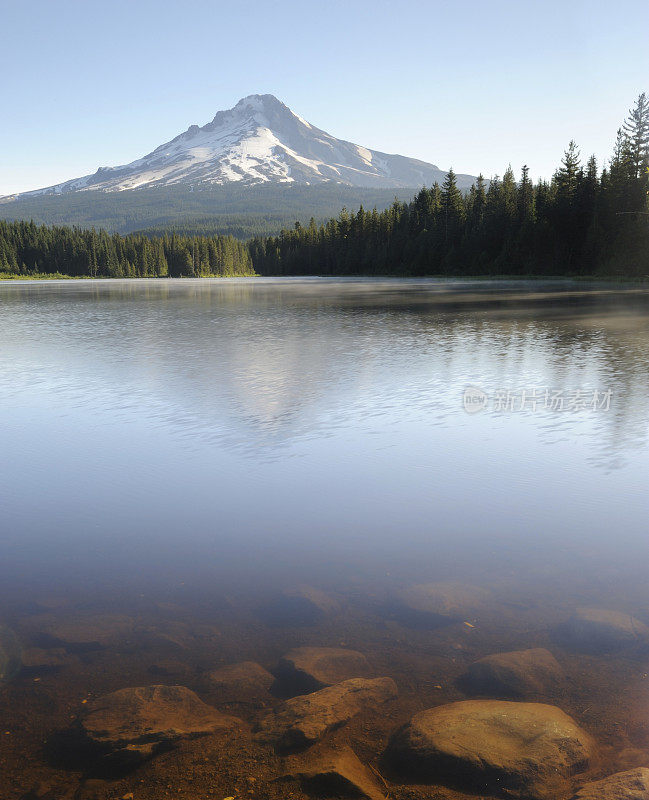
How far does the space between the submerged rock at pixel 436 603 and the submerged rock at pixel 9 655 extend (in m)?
2.99

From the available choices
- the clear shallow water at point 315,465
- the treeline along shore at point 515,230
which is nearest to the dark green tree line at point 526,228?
the treeline along shore at point 515,230

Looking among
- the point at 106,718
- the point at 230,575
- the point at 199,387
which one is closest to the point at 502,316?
the point at 199,387

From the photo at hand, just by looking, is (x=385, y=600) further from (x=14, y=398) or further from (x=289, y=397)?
(x=14, y=398)

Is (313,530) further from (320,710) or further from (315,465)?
(320,710)

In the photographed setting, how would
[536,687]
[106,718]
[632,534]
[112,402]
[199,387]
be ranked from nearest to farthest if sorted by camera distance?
[106,718] < [536,687] < [632,534] < [112,402] < [199,387]

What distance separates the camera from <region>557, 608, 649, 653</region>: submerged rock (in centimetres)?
510

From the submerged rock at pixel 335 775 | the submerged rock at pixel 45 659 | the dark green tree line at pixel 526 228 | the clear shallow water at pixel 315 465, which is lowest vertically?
the submerged rock at pixel 335 775

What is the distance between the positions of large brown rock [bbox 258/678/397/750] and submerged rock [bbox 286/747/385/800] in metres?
0.15

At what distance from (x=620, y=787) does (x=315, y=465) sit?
669 cm

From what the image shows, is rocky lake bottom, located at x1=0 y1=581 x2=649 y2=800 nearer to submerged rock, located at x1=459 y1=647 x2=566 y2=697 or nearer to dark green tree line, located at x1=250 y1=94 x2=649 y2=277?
submerged rock, located at x1=459 y1=647 x2=566 y2=697

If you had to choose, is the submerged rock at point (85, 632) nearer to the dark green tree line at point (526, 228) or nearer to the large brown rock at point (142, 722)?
the large brown rock at point (142, 722)

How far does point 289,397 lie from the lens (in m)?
14.8

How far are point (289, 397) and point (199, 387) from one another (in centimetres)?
258

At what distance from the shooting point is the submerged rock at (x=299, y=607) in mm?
5586
